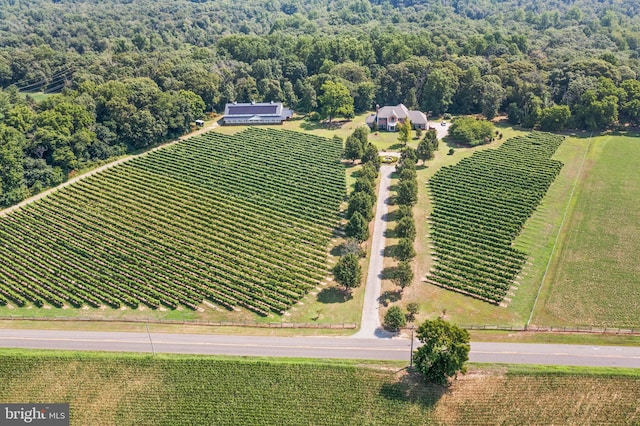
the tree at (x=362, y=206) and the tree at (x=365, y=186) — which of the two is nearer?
the tree at (x=362, y=206)

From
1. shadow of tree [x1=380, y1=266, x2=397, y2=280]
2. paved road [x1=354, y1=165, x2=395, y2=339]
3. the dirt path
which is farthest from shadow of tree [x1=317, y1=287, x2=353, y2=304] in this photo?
the dirt path

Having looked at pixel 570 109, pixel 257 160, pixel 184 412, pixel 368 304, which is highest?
pixel 570 109

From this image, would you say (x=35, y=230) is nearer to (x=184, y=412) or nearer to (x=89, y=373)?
(x=89, y=373)

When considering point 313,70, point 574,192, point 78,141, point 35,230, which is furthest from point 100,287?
point 313,70

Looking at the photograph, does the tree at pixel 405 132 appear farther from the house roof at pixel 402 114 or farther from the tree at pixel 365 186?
the tree at pixel 365 186

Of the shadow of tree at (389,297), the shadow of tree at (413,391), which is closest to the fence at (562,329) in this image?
the shadow of tree at (389,297)

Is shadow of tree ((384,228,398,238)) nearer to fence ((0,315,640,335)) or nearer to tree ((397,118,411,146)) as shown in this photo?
fence ((0,315,640,335))
